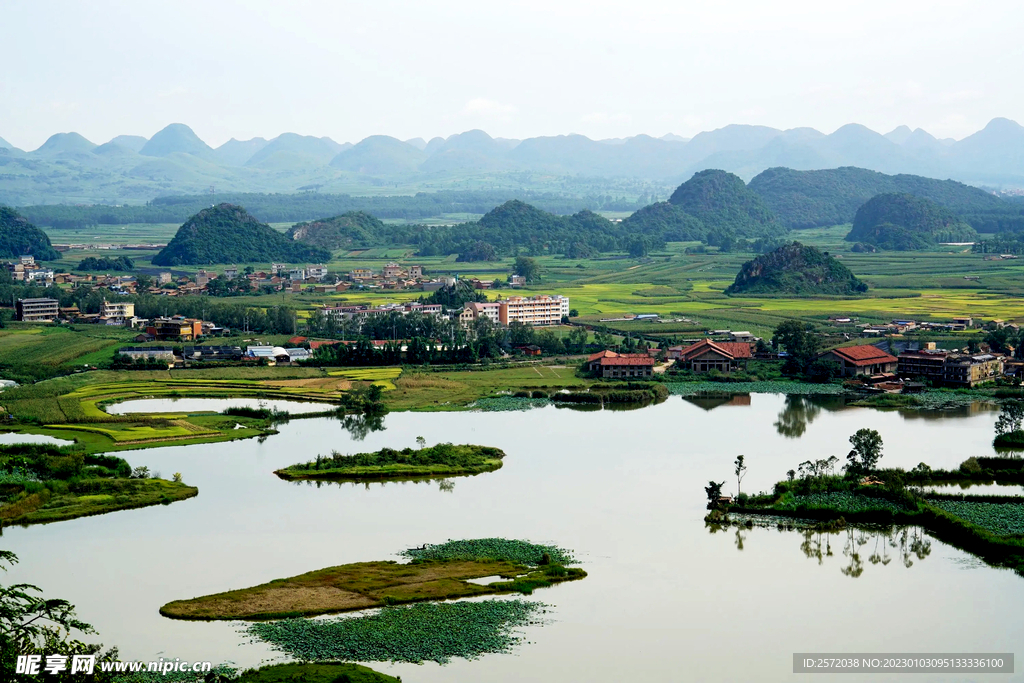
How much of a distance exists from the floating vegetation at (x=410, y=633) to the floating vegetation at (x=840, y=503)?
5764 mm

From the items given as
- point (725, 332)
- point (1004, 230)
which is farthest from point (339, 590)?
point (1004, 230)

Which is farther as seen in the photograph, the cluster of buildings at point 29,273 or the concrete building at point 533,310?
the cluster of buildings at point 29,273

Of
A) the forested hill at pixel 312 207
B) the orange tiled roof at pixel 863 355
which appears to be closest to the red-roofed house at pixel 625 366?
the orange tiled roof at pixel 863 355

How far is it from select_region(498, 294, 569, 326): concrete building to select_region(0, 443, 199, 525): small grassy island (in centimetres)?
→ 2242

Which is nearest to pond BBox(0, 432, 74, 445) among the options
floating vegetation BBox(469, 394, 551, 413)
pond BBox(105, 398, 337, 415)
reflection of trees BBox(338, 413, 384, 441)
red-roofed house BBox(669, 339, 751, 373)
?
pond BBox(105, 398, 337, 415)

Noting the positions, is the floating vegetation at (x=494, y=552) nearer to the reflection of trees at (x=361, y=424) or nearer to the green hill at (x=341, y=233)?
the reflection of trees at (x=361, y=424)

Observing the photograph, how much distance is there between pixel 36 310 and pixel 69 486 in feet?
89.1

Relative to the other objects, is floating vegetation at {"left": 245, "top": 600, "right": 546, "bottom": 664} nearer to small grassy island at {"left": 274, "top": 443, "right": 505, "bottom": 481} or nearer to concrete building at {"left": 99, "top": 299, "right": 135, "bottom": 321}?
small grassy island at {"left": 274, "top": 443, "right": 505, "bottom": 481}

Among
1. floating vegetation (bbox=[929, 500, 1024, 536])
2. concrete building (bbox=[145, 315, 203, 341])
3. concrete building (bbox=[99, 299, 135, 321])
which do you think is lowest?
floating vegetation (bbox=[929, 500, 1024, 536])

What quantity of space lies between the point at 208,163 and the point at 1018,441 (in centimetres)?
18126

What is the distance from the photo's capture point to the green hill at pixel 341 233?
79.4 m

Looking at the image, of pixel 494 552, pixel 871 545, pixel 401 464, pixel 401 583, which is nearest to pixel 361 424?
pixel 401 464

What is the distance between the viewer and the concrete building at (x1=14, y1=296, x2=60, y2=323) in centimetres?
4631

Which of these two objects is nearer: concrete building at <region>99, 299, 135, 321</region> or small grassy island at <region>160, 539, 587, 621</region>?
small grassy island at <region>160, 539, 587, 621</region>
